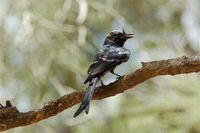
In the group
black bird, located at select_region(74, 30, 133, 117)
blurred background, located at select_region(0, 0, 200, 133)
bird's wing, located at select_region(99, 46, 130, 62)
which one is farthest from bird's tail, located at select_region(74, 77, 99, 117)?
blurred background, located at select_region(0, 0, 200, 133)

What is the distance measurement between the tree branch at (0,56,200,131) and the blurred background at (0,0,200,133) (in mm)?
1707

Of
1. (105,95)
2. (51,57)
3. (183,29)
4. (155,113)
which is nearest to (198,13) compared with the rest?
(183,29)

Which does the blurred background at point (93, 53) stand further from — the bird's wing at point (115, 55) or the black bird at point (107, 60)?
the bird's wing at point (115, 55)

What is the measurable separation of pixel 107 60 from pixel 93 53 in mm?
2865

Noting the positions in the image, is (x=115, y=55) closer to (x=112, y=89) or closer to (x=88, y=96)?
(x=112, y=89)

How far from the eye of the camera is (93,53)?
5.82m

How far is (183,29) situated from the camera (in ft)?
22.1

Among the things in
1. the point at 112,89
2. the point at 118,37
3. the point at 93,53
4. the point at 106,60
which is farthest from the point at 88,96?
the point at 93,53

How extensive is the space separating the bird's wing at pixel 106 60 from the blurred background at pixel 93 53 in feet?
4.44

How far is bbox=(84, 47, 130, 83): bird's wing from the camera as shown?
2.84m

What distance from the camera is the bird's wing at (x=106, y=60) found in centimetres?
284

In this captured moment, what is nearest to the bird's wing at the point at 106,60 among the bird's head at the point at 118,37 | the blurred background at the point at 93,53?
the bird's head at the point at 118,37

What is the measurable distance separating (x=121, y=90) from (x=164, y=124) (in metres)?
3.23

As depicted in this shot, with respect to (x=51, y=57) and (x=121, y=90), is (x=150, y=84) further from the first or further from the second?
(x=121, y=90)
